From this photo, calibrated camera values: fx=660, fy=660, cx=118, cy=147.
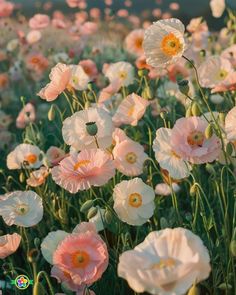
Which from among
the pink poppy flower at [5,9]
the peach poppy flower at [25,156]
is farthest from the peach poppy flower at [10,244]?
the pink poppy flower at [5,9]

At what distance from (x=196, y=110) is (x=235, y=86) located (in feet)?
1.18

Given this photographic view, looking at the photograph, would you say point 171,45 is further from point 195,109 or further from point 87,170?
point 87,170

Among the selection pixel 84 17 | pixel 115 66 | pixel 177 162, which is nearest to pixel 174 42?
pixel 177 162

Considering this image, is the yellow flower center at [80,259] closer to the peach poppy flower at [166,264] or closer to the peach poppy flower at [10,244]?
the peach poppy flower at [10,244]

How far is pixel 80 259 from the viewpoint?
1.55 meters

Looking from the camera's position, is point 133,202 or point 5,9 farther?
point 5,9

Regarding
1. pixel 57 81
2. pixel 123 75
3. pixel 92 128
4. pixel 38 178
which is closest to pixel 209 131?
pixel 92 128

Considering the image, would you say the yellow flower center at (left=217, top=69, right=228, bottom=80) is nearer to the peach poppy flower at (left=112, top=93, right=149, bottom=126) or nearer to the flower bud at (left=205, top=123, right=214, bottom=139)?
the peach poppy flower at (left=112, top=93, right=149, bottom=126)

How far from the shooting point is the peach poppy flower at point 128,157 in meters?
1.94

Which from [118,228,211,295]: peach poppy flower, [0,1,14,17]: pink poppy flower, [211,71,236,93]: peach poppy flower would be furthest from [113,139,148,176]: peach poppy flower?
[0,1,14,17]: pink poppy flower

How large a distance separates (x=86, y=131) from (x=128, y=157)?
6.0 inches

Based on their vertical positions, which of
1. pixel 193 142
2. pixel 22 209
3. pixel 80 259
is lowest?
pixel 22 209

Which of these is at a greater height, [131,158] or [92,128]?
[92,128]

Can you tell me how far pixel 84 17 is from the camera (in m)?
5.35
